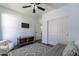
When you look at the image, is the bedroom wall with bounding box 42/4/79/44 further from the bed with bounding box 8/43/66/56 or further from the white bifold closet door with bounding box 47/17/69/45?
the bed with bounding box 8/43/66/56

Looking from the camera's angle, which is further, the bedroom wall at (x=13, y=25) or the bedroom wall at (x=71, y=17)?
the bedroom wall at (x=71, y=17)

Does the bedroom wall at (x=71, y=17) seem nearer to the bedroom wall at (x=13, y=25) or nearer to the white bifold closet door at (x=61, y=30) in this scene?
the white bifold closet door at (x=61, y=30)

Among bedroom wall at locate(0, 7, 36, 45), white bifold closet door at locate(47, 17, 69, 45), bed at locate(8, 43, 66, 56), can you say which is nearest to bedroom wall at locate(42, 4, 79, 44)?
white bifold closet door at locate(47, 17, 69, 45)

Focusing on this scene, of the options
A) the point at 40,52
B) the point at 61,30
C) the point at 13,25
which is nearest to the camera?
the point at 13,25

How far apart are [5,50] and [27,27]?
0.75 meters

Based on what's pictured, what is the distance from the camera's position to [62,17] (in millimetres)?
2254

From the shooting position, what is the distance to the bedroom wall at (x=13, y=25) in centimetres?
135

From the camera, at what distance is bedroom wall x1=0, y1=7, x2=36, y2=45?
135 centimetres

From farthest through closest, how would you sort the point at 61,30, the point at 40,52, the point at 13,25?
the point at 61,30, the point at 40,52, the point at 13,25

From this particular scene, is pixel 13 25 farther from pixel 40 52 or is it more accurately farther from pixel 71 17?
pixel 71 17

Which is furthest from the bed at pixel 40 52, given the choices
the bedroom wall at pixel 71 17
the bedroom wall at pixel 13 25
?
the bedroom wall at pixel 71 17

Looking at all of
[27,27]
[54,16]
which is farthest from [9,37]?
[54,16]

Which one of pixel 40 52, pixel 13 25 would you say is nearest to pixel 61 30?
pixel 40 52

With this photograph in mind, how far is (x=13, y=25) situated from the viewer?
1498 millimetres
